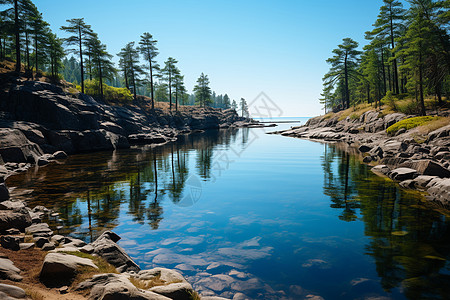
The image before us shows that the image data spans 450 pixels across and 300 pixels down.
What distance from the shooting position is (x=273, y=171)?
60.5 ft

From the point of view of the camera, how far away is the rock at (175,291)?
4457mm

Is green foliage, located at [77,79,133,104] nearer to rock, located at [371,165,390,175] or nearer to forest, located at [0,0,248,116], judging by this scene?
forest, located at [0,0,248,116]

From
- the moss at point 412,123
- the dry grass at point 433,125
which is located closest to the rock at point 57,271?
the dry grass at point 433,125

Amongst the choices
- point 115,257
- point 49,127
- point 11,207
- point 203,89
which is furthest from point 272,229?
point 203,89

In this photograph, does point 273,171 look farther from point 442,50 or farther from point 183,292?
point 442,50

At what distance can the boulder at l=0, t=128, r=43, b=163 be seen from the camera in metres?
19.9

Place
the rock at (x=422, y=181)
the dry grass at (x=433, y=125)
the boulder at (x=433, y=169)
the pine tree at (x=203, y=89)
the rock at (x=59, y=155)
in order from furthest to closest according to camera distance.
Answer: the pine tree at (x=203, y=89), the rock at (x=59, y=155), the dry grass at (x=433, y=125), the boulder at (x=433, y=169), the rock at (x=422, y=181)

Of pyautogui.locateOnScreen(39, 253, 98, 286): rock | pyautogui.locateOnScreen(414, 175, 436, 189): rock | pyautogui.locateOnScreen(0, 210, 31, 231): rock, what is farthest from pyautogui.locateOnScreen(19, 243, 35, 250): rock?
pyautogui.locateOnScreen(414, 175, 436, 189): rock

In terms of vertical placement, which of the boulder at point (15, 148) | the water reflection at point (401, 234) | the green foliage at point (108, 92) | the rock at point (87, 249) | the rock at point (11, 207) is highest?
the green foliage at point (108, 92)

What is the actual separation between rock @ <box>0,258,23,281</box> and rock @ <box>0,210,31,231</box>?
313cm

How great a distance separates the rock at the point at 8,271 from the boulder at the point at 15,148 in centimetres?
2023

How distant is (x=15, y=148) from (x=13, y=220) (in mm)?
17260

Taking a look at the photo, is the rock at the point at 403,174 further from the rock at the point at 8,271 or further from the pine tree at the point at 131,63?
the pine tree at the point at 131,63

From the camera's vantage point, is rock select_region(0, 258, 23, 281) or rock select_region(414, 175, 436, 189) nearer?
rock select_region(0, 258, 23, 281)
